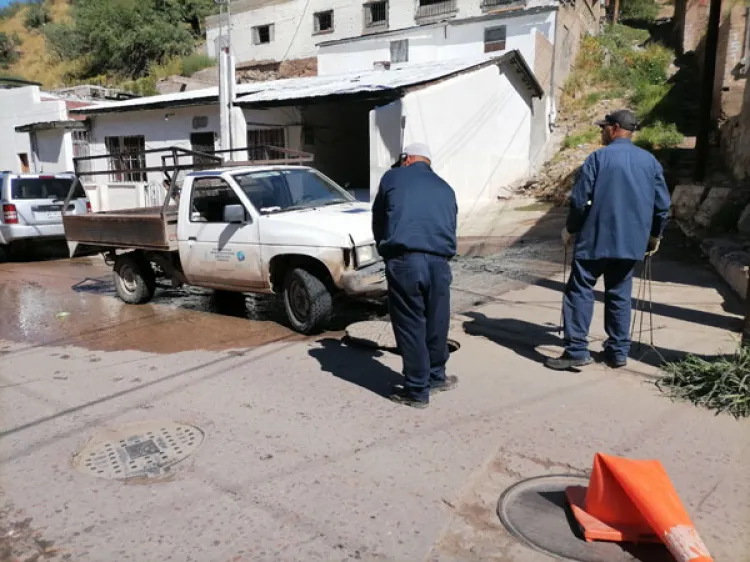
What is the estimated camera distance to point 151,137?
747 inches

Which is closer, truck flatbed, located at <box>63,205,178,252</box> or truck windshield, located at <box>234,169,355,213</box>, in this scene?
truck windshield, located at <box>234,169,355,213</box>

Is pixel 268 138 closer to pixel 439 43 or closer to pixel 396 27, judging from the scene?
pixel 439 43

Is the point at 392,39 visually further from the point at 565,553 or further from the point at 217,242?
the point at 565,553

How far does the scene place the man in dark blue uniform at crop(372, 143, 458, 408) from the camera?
161 inches

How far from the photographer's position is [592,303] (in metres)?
4.75

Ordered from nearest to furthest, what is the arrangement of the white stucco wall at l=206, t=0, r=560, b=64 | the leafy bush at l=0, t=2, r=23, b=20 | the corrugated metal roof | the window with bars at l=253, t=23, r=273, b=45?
the corrugated metal roof → the white stucco wall at l=206, t=0, r=560, b=64 → the window with bars at l=253, t=23, r=273, b=45 → the leafy bush at l=0, t=2, r=23, b=20

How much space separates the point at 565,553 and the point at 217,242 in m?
5.20

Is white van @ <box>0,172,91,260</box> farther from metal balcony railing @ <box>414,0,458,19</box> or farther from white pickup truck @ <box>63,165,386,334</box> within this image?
metal balcony railing @ <box>414,0,458,19</box>

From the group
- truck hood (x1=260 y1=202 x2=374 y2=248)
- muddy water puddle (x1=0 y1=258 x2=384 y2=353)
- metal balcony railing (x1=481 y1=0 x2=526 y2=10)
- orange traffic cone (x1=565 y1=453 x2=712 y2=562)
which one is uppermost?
metal balcony railing (x1=481 y1=0 x2=526 y2=10)

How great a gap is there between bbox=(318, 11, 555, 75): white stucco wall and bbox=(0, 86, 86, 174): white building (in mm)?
11996

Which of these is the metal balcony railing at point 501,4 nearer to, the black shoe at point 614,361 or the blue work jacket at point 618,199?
the blue work jacket at point 618,199

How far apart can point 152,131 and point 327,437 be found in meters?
17.5

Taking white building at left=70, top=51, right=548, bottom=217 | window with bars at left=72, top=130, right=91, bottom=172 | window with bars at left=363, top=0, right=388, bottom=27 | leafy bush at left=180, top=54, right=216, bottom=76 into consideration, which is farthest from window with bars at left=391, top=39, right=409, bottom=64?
leafy bush at left=180, top=54, right=216, bottom=76

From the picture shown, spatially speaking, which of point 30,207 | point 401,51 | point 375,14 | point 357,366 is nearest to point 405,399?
point 357,366
